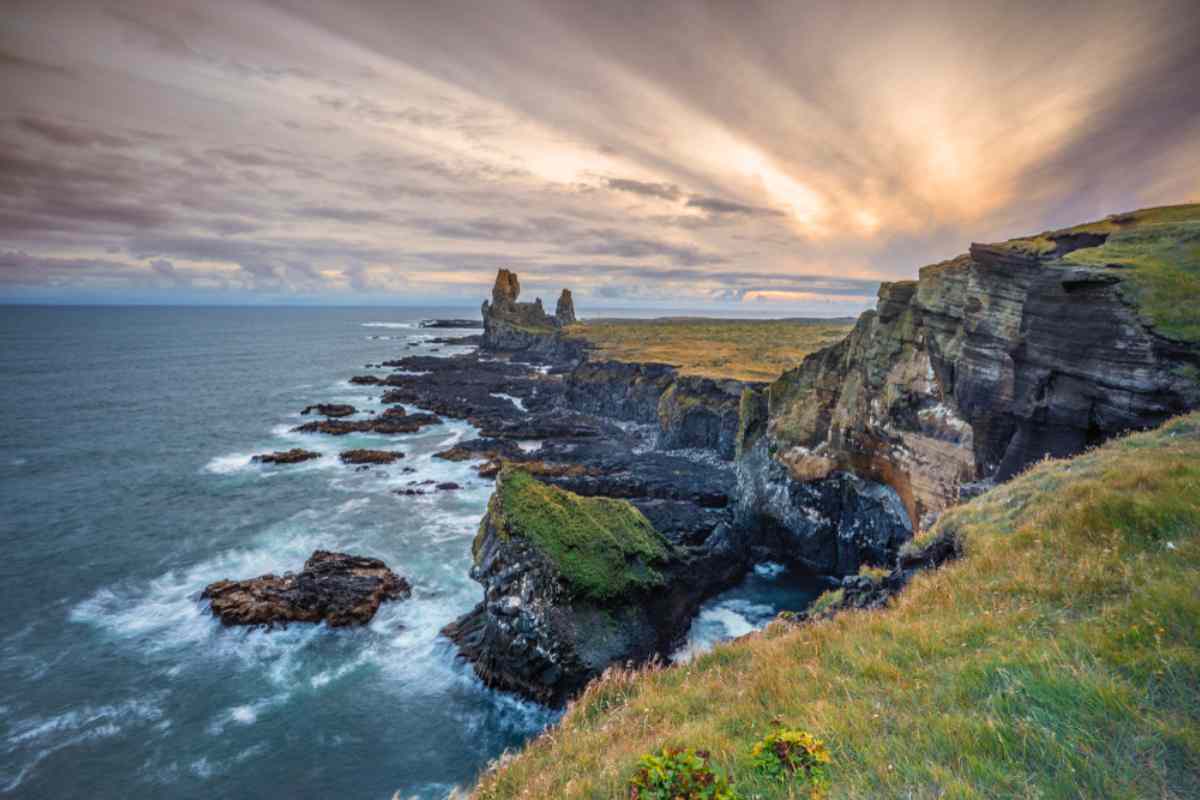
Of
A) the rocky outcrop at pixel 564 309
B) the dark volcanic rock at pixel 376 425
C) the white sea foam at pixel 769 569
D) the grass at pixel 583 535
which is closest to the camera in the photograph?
the grass at pixel 583 535

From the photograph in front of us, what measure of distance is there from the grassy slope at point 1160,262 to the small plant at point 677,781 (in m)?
19.7

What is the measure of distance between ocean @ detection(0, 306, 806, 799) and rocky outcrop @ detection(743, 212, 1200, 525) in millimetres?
9496

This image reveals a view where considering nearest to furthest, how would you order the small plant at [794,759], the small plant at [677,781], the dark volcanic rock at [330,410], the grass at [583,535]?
1. the small plant at [677,781]
2. the small plant at [794,759]
3. the grass at [583,535]
4. the dark volcanic rock at [330,410]

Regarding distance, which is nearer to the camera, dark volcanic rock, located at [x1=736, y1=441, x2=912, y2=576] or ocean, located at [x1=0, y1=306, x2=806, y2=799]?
ocean, located at [x1=0, y1=306, x2=806, y2=799]

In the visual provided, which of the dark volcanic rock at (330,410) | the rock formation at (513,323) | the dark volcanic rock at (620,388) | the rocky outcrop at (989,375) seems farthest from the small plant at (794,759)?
the rock formation at (513,323)

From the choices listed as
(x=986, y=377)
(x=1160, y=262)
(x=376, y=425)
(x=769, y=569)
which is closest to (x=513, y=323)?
(x=376, y=425)

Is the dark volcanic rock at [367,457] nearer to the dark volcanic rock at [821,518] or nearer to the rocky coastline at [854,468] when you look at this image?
the rocky coastline at [854,468]

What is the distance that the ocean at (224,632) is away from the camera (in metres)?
17.4

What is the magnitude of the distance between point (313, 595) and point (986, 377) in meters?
31.4

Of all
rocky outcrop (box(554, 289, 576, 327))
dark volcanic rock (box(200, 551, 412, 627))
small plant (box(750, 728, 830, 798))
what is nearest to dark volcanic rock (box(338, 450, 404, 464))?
dark volcanic rock (box(200, 551, 412, 627))

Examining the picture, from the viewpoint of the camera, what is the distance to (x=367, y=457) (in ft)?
162

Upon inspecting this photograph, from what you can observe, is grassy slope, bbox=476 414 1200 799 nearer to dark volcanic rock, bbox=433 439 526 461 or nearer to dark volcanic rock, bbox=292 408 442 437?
dark volcanic rock, bbox=433 439 526 461

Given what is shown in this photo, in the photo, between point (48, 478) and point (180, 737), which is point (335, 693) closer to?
point (180, 737)

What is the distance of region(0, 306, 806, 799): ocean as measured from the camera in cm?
1742
